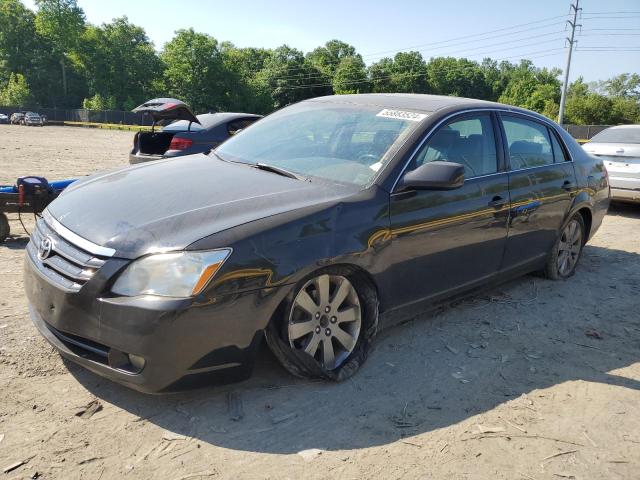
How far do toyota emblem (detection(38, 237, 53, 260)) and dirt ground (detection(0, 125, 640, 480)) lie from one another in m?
0.71

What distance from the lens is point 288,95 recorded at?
298 ft

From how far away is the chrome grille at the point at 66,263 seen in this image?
8.50ft

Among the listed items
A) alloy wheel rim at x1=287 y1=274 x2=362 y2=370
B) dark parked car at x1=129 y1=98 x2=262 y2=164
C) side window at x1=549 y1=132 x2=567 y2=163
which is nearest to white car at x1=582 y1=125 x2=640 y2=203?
side window at x1=549 y1=132 x2=567 y2=163

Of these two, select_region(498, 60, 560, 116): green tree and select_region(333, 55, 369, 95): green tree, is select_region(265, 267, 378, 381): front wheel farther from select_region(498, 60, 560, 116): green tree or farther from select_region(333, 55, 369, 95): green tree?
select_region(333, 55, 369, 95): green tree

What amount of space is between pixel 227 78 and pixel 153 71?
16709 mm

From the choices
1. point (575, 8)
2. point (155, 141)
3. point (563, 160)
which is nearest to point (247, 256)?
point (563, 160)

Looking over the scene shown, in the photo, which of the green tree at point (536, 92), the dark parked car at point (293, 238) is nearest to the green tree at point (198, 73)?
the green tree at point (536, 92)

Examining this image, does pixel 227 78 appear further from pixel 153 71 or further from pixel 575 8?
pixel 575 8

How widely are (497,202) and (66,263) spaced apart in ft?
9.87

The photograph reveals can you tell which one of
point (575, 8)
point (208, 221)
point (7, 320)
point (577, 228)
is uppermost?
point (575, 8)

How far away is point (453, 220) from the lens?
370cm

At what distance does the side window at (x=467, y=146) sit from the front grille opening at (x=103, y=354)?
2.08 m

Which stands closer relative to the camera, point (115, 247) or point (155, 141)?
point (115, 247)

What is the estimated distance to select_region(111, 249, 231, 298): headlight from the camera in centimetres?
251
